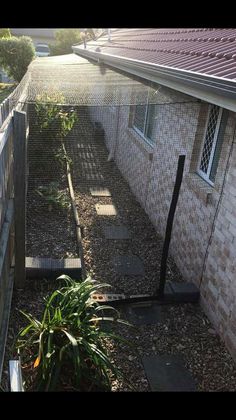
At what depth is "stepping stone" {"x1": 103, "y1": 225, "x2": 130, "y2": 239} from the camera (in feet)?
20.9

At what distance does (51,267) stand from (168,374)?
1820 mm

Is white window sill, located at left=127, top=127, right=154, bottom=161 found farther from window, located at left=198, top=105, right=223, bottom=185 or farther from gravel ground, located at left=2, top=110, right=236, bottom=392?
window, located at left=198, top=105, right=223, bottom=185

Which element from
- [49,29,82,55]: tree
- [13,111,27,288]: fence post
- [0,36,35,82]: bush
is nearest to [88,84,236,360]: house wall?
→ [13,111,27,288]: fence post

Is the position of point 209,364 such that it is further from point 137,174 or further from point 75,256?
point 137,174

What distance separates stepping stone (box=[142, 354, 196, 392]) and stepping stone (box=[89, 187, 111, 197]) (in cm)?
432

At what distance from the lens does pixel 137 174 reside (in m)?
7.73

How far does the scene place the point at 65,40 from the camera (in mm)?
27453

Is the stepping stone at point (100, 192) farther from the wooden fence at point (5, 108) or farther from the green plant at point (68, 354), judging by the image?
the green plant at point (68, 354)

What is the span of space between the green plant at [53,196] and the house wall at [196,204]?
1445 mm

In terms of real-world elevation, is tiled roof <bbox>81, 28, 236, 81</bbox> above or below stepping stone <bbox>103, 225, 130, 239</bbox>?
above

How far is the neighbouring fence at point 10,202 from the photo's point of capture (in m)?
3.60

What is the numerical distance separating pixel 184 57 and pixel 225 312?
11.0ft

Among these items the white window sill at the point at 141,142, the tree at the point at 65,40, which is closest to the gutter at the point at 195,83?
the white window sill at the point at 141,142
